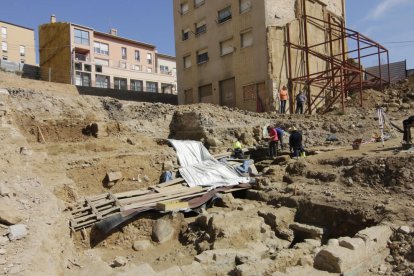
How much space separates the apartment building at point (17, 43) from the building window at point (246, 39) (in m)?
39.4

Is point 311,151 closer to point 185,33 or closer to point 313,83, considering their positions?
point 313,83

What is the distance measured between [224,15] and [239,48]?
315cm

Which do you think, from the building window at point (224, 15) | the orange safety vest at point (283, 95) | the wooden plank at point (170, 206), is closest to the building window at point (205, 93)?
the building window at point (224, 15)

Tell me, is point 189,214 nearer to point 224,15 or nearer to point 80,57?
point 224,15

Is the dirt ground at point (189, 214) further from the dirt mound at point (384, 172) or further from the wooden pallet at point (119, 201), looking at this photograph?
the wooden pallet at point (119, 201)

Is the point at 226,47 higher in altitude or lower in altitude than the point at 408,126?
higher

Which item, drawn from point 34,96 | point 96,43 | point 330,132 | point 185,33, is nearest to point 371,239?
point 330,132

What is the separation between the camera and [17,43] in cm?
5272

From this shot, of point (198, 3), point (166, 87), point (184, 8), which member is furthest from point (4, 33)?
point (198, 3)

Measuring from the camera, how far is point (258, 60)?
A: 22.2m

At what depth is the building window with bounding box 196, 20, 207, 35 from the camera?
26.4m

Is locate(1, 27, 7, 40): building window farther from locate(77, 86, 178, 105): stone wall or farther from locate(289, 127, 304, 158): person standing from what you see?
locate(289, 127, 304, 158): person standing

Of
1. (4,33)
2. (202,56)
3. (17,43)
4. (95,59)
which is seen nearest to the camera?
(202,56)

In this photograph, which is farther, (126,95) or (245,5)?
(126,95)
